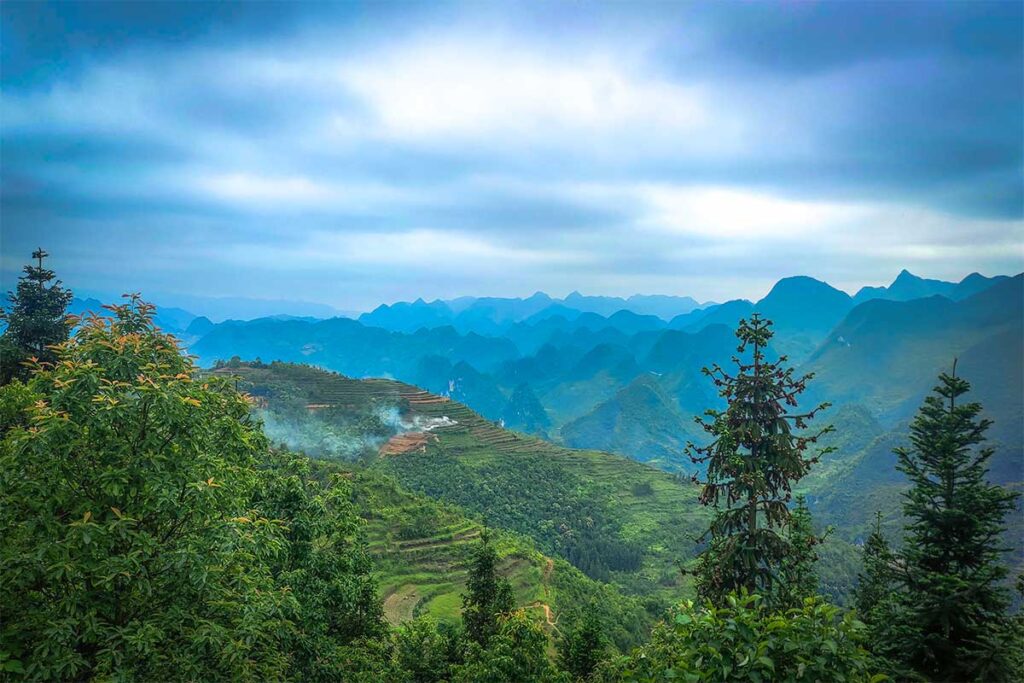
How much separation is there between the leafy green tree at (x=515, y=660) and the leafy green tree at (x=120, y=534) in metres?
5.93

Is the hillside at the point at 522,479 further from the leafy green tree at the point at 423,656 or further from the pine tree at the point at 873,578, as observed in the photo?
the leafy green tree at the point at 423,656

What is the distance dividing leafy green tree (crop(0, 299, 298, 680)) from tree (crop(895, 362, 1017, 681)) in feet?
40.2

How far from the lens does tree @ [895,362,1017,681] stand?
1002 cm

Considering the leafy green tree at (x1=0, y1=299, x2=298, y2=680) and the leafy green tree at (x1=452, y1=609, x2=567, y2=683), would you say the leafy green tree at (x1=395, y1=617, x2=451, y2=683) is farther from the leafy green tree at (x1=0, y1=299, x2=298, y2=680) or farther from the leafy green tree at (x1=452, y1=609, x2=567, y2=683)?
the leafy green tree at (x1=0, y1=299, x2=298, y2=680)

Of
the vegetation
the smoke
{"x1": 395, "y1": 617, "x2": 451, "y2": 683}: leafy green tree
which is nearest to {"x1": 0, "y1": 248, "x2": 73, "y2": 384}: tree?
the vegetation

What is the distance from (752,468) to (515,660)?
22.6 feet

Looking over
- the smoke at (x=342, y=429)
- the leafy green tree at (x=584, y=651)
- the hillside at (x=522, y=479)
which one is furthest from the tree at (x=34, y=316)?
the smoke at (x=342, y=429)

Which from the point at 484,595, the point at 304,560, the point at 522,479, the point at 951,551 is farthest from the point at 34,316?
the point at 522,479

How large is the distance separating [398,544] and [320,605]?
36.0 metres

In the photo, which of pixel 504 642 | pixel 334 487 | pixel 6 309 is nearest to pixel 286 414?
pixel 6 309

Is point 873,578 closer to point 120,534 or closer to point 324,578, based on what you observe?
point 324,578

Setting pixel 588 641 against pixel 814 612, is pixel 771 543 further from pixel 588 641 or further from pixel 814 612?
pixel 588 641

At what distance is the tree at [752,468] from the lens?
10.3 m

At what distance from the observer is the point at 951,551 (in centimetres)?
1079
